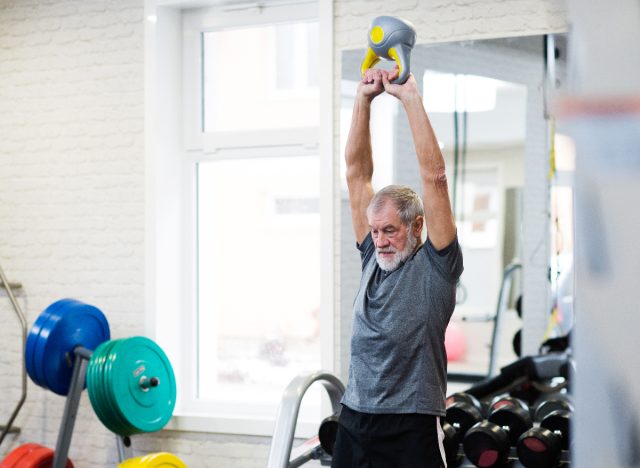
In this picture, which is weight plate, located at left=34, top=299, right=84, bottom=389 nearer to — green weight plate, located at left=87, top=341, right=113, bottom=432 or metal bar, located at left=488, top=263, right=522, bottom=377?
green weight plate, located at left=87, top=341, right=113, bottom=432

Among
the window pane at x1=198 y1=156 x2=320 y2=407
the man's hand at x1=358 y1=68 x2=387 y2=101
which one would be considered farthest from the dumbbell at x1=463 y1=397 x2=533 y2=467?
the window pane at x1=198 y1=156 x2=320 y2=407

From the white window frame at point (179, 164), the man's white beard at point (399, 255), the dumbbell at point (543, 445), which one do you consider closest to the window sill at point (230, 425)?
the white window frame at point (179, 164)

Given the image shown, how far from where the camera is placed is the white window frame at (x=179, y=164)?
3.82 metres

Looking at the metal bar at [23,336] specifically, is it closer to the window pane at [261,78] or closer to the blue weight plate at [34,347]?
the blue weight plate at [34,347]

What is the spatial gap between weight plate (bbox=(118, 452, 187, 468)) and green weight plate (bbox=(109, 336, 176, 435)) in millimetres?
222

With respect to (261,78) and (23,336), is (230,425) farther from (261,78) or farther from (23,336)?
(261,78)

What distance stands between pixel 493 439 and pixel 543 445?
6.0 inches

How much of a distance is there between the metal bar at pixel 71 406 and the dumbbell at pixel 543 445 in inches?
73.5

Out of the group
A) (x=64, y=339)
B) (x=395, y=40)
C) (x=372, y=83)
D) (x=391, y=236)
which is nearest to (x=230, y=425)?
(x=64, y=339)

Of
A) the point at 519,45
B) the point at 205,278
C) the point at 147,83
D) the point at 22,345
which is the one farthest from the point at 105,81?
the point at 519,45

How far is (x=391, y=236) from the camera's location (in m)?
1.89

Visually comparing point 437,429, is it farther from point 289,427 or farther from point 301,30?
point 301,30

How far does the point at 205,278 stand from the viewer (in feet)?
13.3

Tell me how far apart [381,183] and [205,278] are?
108 cm
